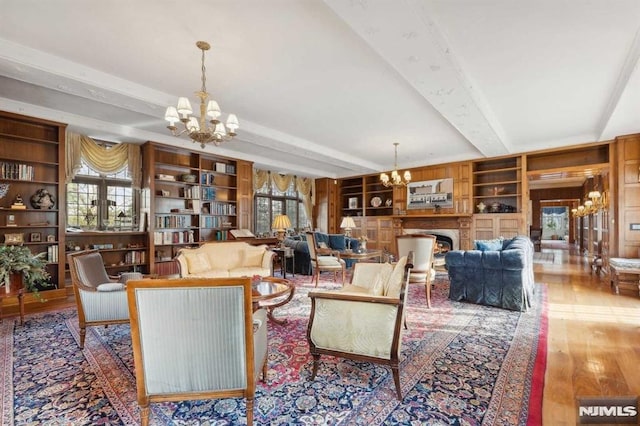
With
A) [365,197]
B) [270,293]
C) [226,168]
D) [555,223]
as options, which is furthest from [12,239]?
[555,223]

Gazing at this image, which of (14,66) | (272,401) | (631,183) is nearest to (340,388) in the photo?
(272,401)

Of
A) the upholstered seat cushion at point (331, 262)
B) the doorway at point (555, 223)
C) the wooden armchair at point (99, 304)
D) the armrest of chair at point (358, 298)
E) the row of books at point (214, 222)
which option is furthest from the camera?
the doorway at point (555, 223)

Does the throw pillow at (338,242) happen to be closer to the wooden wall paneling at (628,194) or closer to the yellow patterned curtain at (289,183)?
the yellow patterned curtain at (289,183)

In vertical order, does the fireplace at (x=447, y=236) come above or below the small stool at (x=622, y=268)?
above

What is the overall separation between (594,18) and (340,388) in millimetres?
3622

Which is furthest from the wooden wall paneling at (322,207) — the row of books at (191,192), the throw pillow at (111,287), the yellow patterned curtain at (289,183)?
the throw pillow at (111,287)

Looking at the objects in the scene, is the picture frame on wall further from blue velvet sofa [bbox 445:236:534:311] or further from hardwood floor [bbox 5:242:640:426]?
blue velvet sofa [bbox 445:236:534:311]

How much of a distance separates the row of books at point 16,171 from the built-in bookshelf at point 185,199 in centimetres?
172

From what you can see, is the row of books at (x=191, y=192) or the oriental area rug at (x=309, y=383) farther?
the row of books at (x=191, y=192)

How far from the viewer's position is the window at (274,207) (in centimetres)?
937

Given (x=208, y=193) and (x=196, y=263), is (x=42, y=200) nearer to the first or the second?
(x=196, y=263)

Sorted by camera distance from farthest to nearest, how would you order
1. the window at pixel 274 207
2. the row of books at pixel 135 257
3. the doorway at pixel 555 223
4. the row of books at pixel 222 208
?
the doorway at pixel 555 223 < the window at pixel 274 207 < the row of books at pixel 222 208 < the row of books at pixel 135 257

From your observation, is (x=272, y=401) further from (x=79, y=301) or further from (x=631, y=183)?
(x=631, y=183)

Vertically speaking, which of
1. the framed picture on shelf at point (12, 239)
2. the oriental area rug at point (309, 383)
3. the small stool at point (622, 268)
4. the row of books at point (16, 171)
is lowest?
the oriental area rug at point (309, 383)
